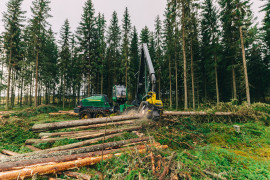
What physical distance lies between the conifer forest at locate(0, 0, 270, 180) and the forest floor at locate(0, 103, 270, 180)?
0.11ft

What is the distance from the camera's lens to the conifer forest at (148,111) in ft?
9.48

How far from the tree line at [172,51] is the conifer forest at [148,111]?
0.57ft

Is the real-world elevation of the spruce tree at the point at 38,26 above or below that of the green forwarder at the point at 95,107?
above

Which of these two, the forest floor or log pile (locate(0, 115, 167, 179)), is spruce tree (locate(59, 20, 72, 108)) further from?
log pile (locate(0, 115, 167, 179))

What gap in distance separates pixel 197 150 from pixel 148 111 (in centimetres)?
242

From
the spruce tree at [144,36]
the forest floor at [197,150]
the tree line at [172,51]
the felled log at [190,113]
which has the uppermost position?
Result: the spruce tree at [144,36]

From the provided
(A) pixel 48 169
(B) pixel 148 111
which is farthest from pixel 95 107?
(A) pixel 48 169

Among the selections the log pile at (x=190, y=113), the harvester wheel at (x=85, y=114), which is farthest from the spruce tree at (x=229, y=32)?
the harvester wheel at (x=85, y=114)

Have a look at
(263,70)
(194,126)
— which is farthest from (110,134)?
(263,70)

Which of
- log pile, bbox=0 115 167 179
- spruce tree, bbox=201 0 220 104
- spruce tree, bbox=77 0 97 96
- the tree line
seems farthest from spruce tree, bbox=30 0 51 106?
spruce tree, bbox=201 0 220 104

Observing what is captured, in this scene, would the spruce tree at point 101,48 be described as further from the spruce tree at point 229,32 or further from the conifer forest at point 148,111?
the spruce tree at point 229,32

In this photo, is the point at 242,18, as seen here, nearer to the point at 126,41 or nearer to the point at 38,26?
the point at 126,41

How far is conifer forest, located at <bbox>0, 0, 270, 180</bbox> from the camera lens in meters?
2.89

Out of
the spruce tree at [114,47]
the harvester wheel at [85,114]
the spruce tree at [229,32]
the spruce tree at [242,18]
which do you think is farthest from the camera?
the spruce tree at [114,47]
